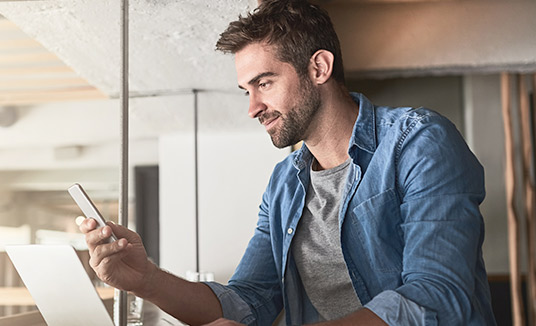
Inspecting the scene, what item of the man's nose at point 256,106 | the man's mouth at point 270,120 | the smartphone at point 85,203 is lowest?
the smartphone at point 85,203

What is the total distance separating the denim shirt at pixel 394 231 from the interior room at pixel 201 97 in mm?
403

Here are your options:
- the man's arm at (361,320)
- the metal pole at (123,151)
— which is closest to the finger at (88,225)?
the metal pole at (123,151)

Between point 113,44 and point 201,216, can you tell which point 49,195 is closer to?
point 201,216

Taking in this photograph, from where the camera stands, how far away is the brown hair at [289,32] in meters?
1.27

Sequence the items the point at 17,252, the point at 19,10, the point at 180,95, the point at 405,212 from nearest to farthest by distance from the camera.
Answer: the point at 17,252
the point at 405,212
the point at 19,10
the point at 180,95

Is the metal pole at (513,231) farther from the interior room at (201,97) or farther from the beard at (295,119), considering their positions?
the beard at (295,119)

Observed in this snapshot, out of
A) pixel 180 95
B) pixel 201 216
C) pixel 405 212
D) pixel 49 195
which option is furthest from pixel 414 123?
pixel 49 195

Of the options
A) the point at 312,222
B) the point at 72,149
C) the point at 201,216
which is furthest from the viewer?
the point at 72,149

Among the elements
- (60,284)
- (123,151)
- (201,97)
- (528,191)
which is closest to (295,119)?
(123,151)

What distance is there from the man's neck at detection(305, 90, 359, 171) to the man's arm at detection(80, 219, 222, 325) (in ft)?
1.35

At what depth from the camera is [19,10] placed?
3.85 feet

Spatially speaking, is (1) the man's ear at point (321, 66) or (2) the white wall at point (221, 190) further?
(2) the white wall at point (221, 190)

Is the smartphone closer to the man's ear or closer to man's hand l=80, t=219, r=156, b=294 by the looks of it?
man's hand l=80, t=219, r=156, b=294

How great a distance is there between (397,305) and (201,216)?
6.46ft
